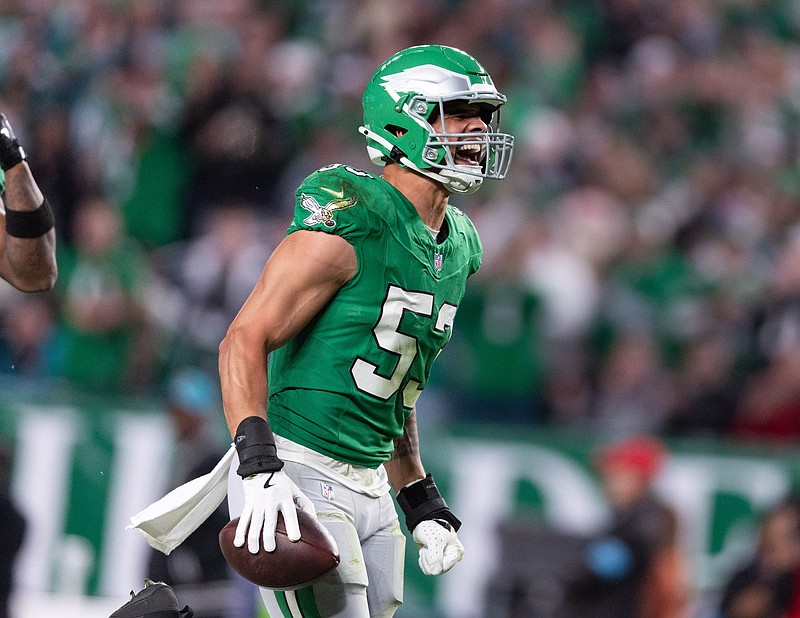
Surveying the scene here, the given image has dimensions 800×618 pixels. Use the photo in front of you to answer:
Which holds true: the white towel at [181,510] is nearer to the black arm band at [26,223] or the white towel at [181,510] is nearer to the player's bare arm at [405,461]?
the player's bare arm at [405,461]

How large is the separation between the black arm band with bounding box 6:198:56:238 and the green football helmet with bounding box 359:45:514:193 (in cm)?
117

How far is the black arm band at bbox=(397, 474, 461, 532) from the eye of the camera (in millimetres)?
3959

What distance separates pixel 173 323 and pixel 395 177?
4.50 meters

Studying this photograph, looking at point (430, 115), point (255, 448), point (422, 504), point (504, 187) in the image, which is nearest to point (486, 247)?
point (504, 187)

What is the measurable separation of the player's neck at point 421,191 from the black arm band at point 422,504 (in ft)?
2.54

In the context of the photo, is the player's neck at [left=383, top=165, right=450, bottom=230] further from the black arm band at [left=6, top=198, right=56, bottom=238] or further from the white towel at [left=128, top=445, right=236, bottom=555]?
the black arm band at [left=6, top=198, right=56, bottom=238]

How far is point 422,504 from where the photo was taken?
157 inches

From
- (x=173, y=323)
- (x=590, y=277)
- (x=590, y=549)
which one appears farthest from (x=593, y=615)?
(x=173, y=323)

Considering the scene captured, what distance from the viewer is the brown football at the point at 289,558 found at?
125 inches

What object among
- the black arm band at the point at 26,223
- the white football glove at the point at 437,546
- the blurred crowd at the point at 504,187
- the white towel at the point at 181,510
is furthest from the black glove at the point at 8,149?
the blurred crowd at the point at 504,187

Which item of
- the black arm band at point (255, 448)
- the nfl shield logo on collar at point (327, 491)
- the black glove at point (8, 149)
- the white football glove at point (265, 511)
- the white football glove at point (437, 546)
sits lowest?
the white football glove at point (437, 546)

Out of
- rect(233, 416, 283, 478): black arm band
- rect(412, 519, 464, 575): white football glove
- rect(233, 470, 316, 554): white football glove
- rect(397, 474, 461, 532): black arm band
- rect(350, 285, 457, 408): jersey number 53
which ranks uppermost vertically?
rect(350, 285, 457, 408): jersey number 53

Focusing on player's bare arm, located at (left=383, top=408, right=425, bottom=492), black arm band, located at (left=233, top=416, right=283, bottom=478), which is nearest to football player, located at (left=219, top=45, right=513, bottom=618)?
black arm band, located at (left=233, top=416, right=283, bottom=478)

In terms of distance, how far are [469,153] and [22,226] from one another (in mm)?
1478
